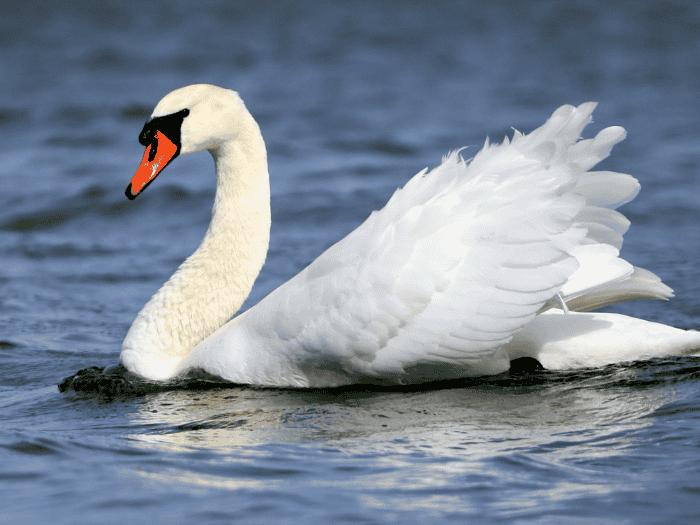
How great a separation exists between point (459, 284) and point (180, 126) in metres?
2.19

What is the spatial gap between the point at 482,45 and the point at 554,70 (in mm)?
2526

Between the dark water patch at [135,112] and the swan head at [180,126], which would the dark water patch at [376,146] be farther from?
the swan head at [180,126]

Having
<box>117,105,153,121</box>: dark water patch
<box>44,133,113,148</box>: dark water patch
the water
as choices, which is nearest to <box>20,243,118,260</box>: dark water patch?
the water

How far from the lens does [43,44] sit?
70.3 ft

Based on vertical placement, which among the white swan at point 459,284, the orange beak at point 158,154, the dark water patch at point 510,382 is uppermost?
the orange beak at point 158,154

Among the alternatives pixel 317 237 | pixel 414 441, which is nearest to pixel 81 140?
pixel 317 237

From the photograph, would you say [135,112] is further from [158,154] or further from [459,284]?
[459,284]

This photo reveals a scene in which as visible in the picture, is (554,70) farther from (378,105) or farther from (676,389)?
(676,389)

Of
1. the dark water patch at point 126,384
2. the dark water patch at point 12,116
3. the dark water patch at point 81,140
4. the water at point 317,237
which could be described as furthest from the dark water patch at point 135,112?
the dark water patch at point 126,384

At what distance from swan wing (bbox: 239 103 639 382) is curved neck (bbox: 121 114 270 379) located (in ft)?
3.44

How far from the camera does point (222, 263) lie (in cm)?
666

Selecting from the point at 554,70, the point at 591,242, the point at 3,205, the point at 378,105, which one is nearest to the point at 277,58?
the point at 378,105

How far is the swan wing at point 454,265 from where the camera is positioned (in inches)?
210

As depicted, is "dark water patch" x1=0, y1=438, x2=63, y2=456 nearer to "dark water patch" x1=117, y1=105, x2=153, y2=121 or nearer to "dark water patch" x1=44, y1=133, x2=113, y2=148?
"dark water patch" x1=44, y1=133, x2=113, y2=148
